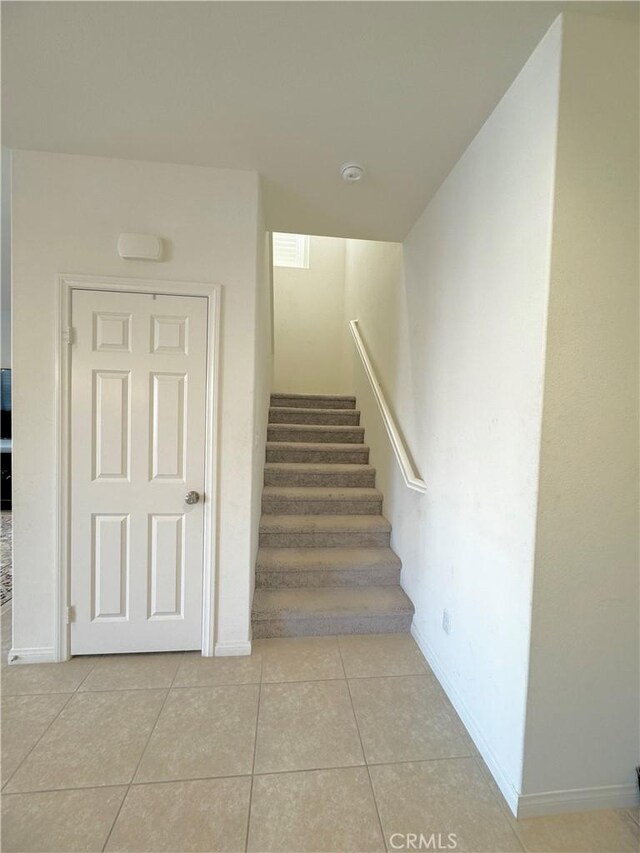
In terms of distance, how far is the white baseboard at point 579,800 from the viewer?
48.3 inches

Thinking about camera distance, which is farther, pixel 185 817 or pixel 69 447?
pixel 69 447

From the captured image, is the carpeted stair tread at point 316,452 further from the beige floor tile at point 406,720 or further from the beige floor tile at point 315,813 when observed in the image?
the beige floor tile at point 315,813

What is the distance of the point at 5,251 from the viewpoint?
274 centimetres

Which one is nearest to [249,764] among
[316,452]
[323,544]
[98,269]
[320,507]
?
[323,544]

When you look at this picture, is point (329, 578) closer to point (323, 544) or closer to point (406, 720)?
point (323, 544)

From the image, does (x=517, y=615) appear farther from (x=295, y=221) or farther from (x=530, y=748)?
(x=295, y=221)

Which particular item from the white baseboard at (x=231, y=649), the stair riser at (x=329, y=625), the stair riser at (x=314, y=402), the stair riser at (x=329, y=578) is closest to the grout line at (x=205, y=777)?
the white baseboard at (x=231, y=649)

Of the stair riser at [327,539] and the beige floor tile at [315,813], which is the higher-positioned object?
the stair riser at [327,539]

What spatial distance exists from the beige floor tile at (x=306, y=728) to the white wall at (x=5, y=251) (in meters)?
3.00

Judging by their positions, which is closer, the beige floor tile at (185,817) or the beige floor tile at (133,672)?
the beige floor tile at (185,817)

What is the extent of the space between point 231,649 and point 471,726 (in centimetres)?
123

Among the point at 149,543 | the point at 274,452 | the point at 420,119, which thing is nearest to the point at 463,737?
the point at 149,543

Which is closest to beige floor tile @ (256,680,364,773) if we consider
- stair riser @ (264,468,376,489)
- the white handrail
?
the white handrail

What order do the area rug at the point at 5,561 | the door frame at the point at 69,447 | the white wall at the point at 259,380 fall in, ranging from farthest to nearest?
the area rug at the point at 5,561
the white wall at the point at 259,380
the door frame at the point at 69,447
